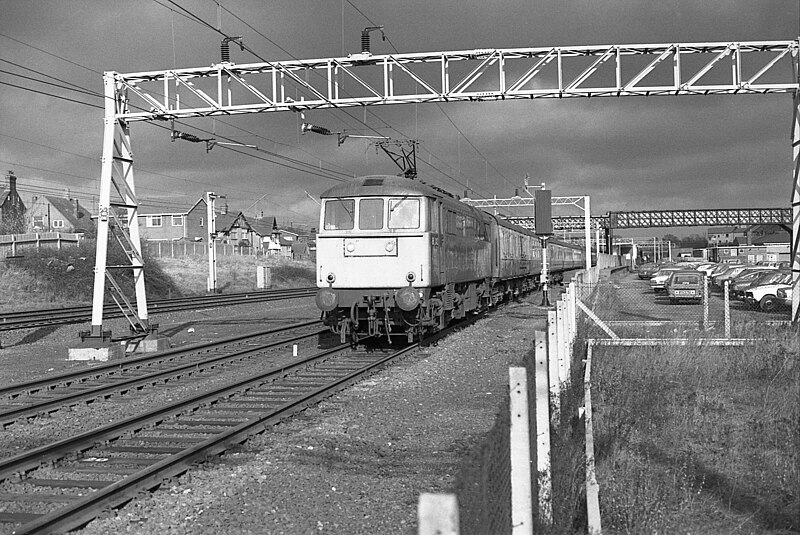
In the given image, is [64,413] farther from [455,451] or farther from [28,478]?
[455,451]

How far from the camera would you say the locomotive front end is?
49.8 ft

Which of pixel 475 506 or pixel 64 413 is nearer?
pixel 475 506

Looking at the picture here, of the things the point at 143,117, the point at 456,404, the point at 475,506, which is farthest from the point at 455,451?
the point at 143,117

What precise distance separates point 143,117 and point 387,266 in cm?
665

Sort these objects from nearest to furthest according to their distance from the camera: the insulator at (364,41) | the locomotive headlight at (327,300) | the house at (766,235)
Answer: the locomotive headlight at (327,300) → the insulator at (364,41) → the house at (766,235)

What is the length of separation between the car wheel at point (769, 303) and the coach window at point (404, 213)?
14912 mm

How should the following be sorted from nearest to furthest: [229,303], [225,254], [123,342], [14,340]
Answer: [123,342] < [14,340] < [229,303] < [225,254]

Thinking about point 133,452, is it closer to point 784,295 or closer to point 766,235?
point 784,295

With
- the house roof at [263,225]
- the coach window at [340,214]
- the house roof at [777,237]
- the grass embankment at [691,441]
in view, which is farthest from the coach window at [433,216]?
the house roof at [777,237]

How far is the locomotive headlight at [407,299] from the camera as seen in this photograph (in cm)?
1478

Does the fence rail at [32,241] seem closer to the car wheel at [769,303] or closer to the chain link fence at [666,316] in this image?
the chain link fence at [666,316]

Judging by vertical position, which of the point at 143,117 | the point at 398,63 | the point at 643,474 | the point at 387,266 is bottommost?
the point at 643,474

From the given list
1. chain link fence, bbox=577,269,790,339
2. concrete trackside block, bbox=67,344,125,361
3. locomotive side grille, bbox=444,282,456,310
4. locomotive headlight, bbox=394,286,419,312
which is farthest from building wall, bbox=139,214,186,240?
locomotive headlight, bbox=394,286,419,312

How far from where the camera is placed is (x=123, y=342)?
1666 cm
